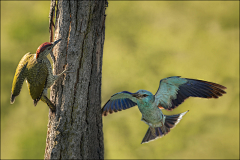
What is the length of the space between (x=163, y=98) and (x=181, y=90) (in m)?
0.30

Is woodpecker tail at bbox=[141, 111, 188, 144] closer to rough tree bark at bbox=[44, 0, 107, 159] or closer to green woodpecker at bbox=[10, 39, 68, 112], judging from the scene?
rough tree bark at bbox=[44, 0, 107, 159]

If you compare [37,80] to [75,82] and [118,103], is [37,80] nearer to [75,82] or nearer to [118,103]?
[75,82]

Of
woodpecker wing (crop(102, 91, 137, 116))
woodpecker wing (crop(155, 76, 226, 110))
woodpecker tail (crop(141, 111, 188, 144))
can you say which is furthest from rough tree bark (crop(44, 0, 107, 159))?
woodpecker tail (crop(141, 111, 188, 144))

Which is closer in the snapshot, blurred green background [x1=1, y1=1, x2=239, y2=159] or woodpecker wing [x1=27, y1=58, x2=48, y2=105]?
woodpecker wing [x1=27, y1=58, x2=48, y2=105]

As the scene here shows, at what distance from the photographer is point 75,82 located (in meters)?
2.85

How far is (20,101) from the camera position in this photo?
747 centimetres

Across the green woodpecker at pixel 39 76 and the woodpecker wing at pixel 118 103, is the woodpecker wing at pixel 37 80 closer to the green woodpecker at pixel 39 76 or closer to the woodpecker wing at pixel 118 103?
the green woodpecker at pixel 39 76

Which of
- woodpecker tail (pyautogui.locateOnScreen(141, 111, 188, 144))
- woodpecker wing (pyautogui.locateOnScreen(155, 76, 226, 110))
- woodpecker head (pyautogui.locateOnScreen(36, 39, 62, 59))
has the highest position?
woodpecker head (pyautogui.locateOnScreen(36, 39, 62, 59))

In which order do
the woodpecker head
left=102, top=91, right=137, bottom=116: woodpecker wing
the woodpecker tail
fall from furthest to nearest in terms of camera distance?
the woodpecker tail < left=102, top=91, right=137, bottom=116: woodpecker wing < the woodpecker head

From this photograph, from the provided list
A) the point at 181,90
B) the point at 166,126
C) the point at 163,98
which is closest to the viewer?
the point at 181,90

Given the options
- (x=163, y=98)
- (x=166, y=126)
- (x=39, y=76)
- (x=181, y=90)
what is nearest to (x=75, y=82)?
(x=39, y=76)

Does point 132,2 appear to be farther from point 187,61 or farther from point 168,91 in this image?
point 168,91

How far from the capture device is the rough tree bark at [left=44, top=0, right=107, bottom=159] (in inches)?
111

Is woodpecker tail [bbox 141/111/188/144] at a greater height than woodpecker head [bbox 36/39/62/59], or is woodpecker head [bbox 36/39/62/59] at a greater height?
woodpecker head [bbox 36/39/62/59]
